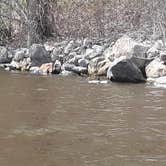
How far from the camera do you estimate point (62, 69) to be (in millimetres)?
18656

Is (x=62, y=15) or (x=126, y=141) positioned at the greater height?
(x=62, y=15)

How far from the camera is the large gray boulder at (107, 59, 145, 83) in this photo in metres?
15.7

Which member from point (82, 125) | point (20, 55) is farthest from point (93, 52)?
point (82, 125)

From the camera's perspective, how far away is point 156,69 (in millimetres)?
16375

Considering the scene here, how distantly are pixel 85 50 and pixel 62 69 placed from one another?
7.01 ft

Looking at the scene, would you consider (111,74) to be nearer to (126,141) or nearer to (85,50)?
(85,50)

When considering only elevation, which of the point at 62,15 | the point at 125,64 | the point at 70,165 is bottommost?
the point at 70,165

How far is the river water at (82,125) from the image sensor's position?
23.5 feet

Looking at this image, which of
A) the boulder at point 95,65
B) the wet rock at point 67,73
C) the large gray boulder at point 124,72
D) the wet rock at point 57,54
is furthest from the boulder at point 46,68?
the large gray boulder at point 124,72

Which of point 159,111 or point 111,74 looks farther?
point 111,74

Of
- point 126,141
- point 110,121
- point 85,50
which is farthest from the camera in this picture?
point 85,50

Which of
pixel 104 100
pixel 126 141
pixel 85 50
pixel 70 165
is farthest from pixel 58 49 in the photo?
pixel 70 165

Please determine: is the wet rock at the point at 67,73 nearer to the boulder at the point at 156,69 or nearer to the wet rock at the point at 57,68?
the wet rock at the point at 57,68

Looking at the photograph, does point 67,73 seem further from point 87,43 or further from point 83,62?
point 87,43
